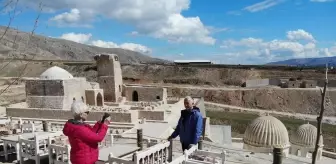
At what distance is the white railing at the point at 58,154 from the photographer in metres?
6.30

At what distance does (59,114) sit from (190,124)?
45.9 feet

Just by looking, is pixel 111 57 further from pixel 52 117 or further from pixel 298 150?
pixel 298 150

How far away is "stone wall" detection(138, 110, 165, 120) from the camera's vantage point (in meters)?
17.5

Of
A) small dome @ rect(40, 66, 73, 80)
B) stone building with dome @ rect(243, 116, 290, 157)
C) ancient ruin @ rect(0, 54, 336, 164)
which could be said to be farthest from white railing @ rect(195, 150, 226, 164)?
small dome @ rect(40, 66, 73, 80)

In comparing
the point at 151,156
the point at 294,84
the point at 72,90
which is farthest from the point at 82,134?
the point at 294,84

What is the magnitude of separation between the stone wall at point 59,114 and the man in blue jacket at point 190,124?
10.9 meters

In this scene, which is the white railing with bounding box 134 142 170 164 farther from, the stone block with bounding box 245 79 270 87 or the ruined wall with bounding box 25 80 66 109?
the stone block with bounding box 245 79 270 87

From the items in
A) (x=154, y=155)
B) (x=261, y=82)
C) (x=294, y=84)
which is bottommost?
(x=154, y=155)

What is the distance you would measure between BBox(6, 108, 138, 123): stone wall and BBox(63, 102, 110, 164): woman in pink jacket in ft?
40.2

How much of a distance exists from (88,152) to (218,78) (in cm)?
5610

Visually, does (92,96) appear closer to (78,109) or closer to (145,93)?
(145,93)

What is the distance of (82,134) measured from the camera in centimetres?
390

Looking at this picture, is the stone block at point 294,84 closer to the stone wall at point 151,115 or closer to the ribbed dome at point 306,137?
the ribbed dome at point 306,137

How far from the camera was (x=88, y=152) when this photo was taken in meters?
4.08
